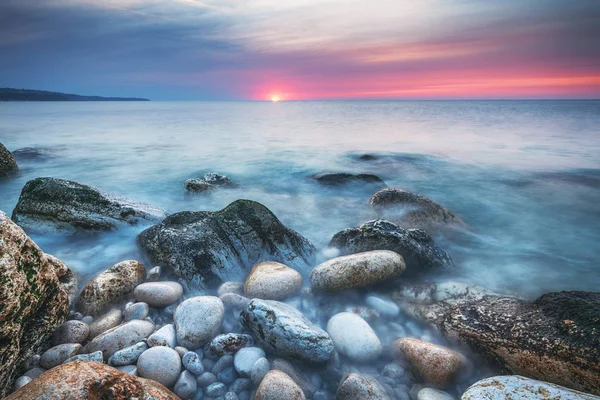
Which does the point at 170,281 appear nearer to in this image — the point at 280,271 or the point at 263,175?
the point at 280,271

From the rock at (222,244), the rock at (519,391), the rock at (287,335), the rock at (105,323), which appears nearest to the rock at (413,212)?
the rock at (222,244)

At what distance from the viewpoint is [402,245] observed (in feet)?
16.1

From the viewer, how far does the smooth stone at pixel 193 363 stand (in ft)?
9.53

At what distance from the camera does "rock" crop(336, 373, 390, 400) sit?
2777 millimetres

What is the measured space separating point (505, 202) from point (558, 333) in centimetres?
716

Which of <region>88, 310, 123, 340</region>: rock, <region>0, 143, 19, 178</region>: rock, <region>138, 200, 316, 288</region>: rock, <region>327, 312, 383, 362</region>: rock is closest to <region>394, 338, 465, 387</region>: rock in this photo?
<region>327, 312, 383, 362</region>: rock

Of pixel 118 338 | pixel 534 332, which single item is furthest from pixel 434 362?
pixel 118 338

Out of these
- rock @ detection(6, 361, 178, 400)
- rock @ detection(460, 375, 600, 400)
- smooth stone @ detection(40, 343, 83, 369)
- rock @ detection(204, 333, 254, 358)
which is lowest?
rock @ detection(204, 333, 254, 358)

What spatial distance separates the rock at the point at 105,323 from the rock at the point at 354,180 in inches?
286

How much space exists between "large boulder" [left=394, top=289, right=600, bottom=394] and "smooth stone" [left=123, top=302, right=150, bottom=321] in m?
2.90

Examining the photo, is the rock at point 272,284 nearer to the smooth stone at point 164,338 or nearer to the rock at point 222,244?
the rock at point 222,244

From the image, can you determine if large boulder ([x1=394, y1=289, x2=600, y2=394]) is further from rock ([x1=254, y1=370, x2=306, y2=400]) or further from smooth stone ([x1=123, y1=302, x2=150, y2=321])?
smooth stone ([x1=123, y1=302, x2=150, y2=321])

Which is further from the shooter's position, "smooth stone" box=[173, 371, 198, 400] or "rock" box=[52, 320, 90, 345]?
"rock" box=[52, 320, 90, 345]

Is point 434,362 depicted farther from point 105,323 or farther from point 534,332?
point 105,323
